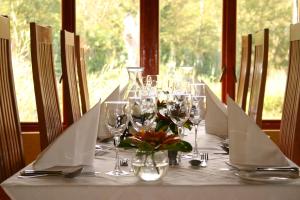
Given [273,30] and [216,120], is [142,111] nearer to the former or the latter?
[216,120]

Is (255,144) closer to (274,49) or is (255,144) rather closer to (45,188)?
(45,188)

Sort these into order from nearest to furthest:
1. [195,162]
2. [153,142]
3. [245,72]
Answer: [153,142]
[195,162]
[245,72]

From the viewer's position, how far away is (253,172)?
1379 mm

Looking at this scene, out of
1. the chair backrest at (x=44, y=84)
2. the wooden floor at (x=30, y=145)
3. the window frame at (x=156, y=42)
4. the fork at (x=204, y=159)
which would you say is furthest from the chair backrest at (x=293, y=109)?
the wooden floor at (x=30, y=145)

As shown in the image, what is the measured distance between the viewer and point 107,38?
386cm

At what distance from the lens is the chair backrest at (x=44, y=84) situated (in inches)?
86.6

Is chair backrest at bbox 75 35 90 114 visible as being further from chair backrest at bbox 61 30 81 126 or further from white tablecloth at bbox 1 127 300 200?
white tablecloth at bbox 1 127 300 200

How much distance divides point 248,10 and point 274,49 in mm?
341

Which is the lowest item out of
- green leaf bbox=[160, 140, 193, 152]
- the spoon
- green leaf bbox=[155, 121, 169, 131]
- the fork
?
the fork

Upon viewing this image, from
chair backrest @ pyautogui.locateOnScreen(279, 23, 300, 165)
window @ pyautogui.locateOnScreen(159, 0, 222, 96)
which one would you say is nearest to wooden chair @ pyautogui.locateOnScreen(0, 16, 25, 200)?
chair backrest @ pyautogui.locateOnScreen(279, 23, 300, 165)

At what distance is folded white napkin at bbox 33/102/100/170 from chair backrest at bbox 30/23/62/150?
71 cm

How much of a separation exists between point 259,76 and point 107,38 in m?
1.41

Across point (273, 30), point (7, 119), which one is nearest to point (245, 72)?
point (273, 30)

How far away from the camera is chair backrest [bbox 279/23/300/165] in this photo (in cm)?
210
